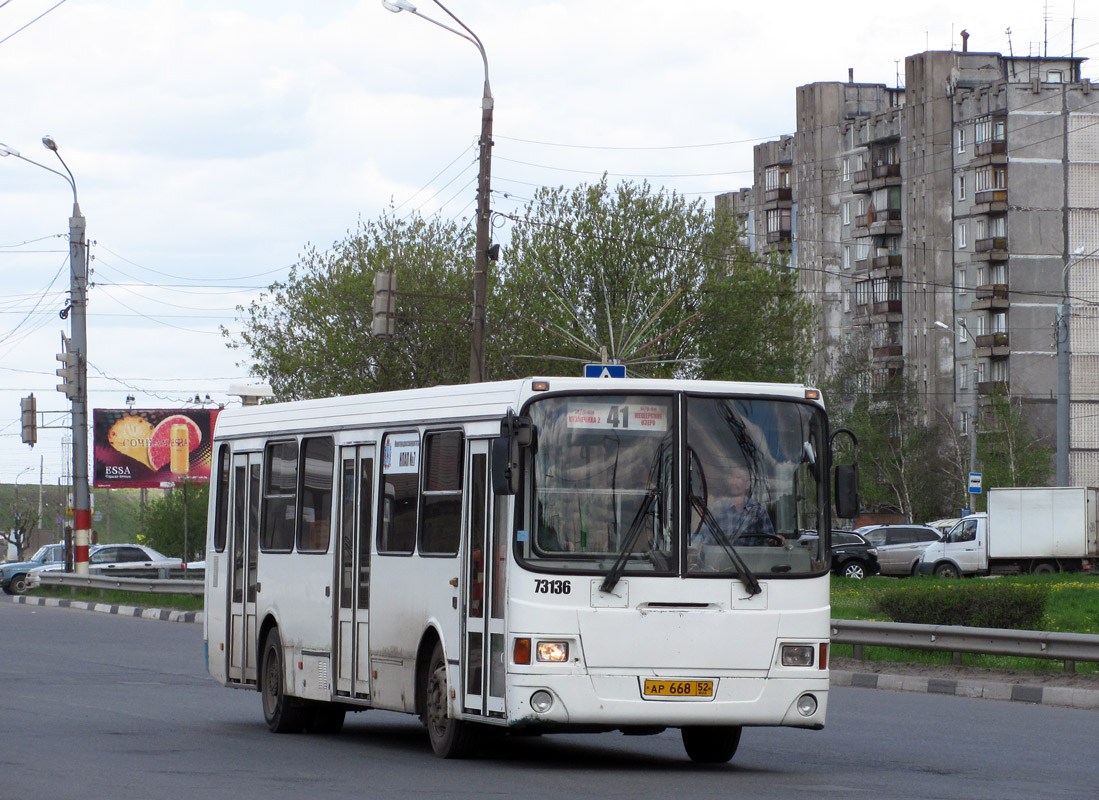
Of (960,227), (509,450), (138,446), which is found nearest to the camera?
(509,450)

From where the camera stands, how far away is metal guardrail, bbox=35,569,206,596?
3878 centimetres

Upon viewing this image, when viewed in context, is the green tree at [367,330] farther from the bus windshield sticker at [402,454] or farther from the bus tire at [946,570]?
the bus windshield sticker at [402,454]

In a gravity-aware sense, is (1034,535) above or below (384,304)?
below

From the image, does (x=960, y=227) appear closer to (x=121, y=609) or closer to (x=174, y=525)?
(x=174, y=525)

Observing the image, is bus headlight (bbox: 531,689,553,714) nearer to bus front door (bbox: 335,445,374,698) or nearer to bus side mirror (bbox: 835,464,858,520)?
bus side mirror (bbox: 835,464,858,520)

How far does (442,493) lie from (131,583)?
96.6 ft

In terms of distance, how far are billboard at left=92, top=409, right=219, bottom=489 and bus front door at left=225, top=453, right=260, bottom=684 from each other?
50414 mm

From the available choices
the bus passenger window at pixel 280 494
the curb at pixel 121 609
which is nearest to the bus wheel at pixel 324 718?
the bus passenger window at pixel 280 494

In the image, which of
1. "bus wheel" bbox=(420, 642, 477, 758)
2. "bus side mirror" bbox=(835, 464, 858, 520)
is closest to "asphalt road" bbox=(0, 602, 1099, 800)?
"bus wheel" bbox=(420, 642, 477, 758)

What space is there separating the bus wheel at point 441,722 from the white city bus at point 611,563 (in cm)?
1

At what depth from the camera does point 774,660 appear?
39.0 feet

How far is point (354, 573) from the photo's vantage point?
45.7ft

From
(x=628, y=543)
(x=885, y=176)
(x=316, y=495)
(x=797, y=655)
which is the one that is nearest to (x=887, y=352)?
(x=885, y=176)

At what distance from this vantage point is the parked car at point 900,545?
53.3m
